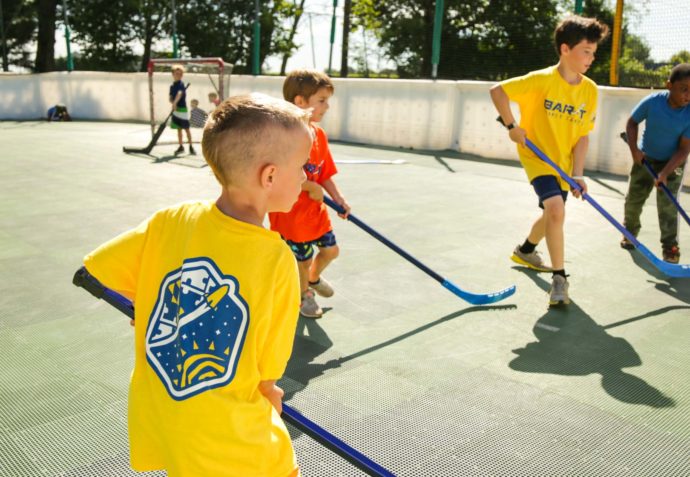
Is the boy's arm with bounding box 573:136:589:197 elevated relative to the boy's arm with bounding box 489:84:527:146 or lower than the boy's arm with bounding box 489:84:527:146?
lower

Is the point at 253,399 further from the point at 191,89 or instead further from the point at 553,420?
the point at 191,89

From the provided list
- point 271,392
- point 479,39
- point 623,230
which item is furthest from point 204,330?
point 479,39

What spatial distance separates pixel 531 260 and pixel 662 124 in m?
1.63

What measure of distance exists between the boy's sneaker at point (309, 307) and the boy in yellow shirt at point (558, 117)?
4.98 feet

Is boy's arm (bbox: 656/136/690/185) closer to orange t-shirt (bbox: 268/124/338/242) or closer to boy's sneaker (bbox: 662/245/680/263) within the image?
boy's sneaker (bbox: 662/245/680/263)

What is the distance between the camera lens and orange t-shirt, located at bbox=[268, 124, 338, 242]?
367 centimetres

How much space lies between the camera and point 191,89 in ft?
56.2

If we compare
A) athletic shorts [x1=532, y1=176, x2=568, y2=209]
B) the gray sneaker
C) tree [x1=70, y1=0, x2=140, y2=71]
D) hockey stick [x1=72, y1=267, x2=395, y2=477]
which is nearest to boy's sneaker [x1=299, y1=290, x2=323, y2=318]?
the gray sneaker

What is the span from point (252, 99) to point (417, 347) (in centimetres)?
233

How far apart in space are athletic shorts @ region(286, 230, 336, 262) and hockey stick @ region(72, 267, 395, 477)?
6.68 ft

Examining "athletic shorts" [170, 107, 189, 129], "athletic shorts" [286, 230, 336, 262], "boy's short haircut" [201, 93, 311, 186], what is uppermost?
"boy's short haircut" [201, 93, 311, 186]

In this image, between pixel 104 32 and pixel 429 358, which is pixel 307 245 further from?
pixel 104 32

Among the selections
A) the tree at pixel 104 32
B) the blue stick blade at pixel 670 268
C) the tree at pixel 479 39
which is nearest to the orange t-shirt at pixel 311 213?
the blue stick blade at pixel 670 268

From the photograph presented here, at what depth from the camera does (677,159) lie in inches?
207
